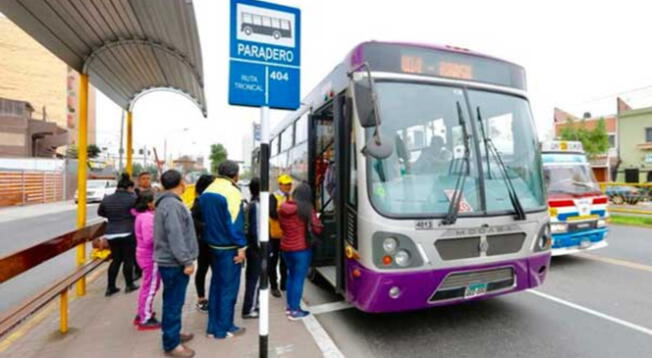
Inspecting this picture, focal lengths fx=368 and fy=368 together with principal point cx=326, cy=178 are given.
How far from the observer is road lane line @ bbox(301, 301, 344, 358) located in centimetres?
373

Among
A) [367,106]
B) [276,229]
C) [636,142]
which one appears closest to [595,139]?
[636,142]

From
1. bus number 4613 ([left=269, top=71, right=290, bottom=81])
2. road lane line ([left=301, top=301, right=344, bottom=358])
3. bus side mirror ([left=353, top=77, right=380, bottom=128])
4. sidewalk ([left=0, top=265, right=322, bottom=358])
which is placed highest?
bus number 4613 ([left=269, top=71, right=290, bottom=81])

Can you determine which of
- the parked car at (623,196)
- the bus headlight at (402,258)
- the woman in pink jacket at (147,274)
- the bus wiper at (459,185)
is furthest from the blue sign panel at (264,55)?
the parked car at (623,196)

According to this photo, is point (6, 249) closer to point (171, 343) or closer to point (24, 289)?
point (24, 289)

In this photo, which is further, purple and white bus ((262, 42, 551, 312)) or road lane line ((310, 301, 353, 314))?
road lane line ((310, 301, 353, 314))

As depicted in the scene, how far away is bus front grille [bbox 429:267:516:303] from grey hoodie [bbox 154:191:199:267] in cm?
252

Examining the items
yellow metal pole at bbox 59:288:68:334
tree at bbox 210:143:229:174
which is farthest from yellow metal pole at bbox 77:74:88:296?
tree at bbox 210:143:229:174

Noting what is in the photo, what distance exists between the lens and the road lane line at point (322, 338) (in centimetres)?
373

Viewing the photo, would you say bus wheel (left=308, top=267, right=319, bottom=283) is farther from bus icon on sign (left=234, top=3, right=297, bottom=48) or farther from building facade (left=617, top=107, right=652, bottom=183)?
building facade (left=617, top=107, right=652, bottom=183)

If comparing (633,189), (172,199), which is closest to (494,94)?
(172,199)

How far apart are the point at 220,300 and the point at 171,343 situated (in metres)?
0.61

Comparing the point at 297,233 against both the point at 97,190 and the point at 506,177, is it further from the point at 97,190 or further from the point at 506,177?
the point at 97,190

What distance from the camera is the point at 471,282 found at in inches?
153

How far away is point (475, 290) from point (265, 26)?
3.45m
